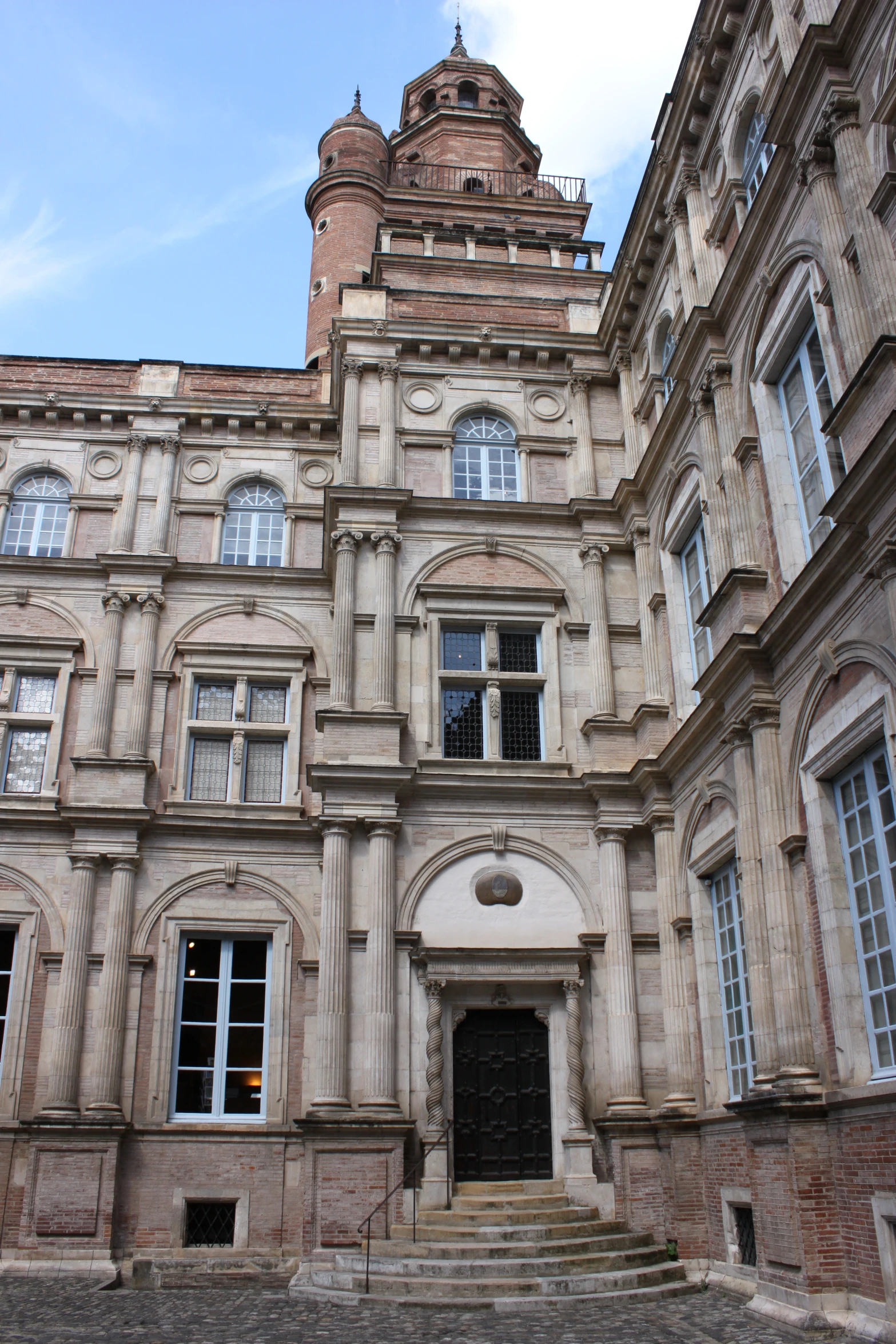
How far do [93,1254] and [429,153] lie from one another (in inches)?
1205

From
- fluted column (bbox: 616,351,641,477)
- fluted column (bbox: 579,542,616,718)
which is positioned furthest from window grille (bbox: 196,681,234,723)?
fluted column (bbox: 616,351,641,477)

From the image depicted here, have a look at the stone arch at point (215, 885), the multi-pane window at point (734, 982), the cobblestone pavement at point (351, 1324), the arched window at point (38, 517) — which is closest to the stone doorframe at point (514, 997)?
the stone arch at point (215, 885)

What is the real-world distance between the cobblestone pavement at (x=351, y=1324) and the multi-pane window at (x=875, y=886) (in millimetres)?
2948

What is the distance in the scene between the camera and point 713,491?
1616 centimetres

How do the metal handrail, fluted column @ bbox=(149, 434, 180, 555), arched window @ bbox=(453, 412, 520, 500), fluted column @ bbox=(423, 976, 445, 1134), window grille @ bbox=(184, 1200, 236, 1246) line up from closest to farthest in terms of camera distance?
the metal handrail < fluted column @ bbox=(423, 976, 445, 1134) < window grille @ bbox=(184, 1200, 236, 1246) < fluted column @ bbox=(149, 434, 180, 555) < arched window @ bbox=(453, 412, 520, 500)

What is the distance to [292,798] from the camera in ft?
65.7

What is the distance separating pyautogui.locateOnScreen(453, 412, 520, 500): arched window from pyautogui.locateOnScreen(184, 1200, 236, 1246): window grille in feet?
41.7

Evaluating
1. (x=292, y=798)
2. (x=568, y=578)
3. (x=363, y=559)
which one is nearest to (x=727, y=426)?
(x=568, y=578)

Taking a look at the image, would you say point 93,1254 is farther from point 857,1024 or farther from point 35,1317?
point 857,1024

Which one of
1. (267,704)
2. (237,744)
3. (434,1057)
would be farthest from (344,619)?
(434,1057)

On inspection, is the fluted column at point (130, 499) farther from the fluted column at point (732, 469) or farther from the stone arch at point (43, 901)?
the fluted column at point (732, 469)

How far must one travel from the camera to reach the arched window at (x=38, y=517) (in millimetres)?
22156

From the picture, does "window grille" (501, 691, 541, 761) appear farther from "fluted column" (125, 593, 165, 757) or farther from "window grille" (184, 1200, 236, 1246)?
"window grille" (184, 1200, 236, 1246)

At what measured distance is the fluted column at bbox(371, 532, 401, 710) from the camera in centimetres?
1902
